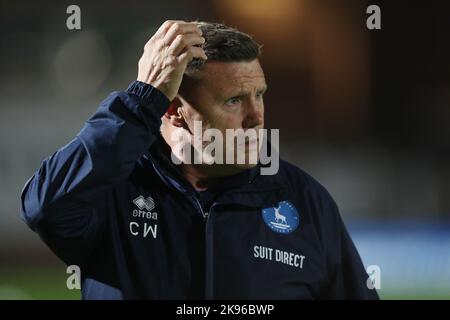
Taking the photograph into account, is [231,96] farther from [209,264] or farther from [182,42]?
[209,264]

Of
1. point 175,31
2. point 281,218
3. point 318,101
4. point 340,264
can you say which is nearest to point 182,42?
point 175,31

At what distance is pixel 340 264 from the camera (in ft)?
5.68

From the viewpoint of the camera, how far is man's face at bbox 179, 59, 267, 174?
5.54 feet

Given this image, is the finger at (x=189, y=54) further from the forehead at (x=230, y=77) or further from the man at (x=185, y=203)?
the forehead at (x=230, y=77)

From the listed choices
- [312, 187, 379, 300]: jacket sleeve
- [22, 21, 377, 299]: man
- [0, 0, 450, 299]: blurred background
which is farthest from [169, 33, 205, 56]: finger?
[0, 0, 450, 299]: blurred background

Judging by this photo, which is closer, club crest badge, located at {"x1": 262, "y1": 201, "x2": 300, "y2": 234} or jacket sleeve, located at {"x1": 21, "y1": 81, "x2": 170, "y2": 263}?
jacket sleeve, located at {"x1": 21, "y1": 81, "x2": 170, "y2": 263}

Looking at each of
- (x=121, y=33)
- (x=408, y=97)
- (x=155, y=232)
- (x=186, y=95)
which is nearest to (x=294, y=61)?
(x=408, y=97)

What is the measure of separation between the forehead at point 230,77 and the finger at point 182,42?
17 centimetres

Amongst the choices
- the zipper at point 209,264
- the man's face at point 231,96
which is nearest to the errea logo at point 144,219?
the zipper at point 209,264

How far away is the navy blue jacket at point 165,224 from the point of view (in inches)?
57.0

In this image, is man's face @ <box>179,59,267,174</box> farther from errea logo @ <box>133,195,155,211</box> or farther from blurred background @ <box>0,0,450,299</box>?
blurred background @ <box>0,0,450,299</box>

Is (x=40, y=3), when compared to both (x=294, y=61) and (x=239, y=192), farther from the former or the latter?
(x=239, y=192)

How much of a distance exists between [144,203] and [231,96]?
0.34 meters

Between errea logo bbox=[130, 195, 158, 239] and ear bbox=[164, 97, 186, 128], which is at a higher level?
ear bbox=[164, 97, 186, 128]
